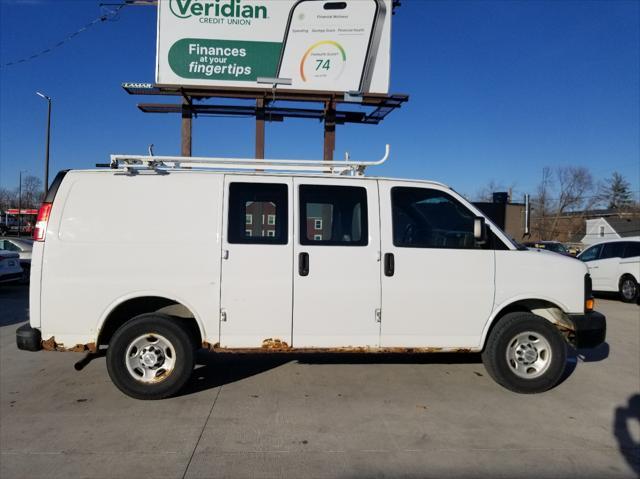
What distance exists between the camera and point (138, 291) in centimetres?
441

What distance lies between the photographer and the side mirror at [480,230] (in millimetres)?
4605

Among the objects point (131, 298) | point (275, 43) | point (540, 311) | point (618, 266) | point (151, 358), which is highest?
point (275, 43)

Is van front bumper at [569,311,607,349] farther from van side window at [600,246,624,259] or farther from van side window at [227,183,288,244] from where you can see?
van side window at [600,246,624,259]

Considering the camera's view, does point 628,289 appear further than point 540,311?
Yes

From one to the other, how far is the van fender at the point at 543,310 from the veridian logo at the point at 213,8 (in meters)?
8.28

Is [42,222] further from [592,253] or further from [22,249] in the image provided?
[592,253]

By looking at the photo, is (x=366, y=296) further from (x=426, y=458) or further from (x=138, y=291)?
(x=138, y=291)

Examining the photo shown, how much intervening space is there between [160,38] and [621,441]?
34.5 feet

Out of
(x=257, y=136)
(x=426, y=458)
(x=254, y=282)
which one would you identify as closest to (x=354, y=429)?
(x=426, y=458)

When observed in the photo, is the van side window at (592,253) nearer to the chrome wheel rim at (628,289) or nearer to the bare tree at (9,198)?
the chrome wheel rim at (628,289)

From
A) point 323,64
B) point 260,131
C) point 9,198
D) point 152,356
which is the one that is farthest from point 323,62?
point 9,198

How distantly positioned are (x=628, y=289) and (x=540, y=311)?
8842 mm

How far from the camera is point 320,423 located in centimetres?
402

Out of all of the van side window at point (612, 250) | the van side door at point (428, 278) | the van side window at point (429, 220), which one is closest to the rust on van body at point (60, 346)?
the van side door at point (428, 278)
